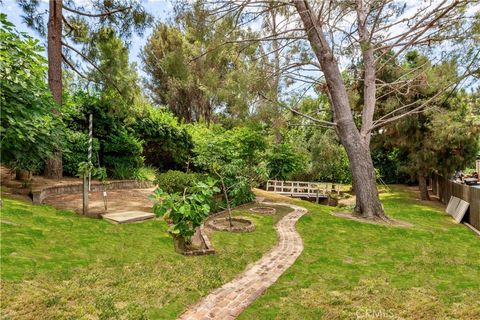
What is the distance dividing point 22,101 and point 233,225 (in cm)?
518

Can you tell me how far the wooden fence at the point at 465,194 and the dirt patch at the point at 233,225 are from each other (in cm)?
732

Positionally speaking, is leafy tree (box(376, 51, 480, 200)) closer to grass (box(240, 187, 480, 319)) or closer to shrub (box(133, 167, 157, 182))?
grass (box(240, 187, 480, 319))

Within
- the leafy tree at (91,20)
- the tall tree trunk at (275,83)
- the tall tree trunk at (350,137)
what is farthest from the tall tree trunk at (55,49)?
the tall tree trunk at (350,137)

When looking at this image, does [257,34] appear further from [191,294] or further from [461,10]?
[191,294]

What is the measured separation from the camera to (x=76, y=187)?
10.3 metres

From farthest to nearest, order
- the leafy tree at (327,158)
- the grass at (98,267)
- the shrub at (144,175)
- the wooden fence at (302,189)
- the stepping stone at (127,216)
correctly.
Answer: the leafy tree at (327,158), the wooden fence at (302,189), the shrub at (144,175), the stepping stone at (127,216), the grass at (98,267)

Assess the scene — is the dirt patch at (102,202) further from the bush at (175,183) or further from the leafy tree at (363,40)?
the leafy tree at (363,40)

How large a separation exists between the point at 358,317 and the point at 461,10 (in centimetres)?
996

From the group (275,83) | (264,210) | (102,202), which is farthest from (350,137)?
(102,202)

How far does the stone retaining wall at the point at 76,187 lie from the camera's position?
7778 mm

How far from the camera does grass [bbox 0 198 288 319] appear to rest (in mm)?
3455

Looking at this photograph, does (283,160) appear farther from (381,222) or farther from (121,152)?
(121,152)

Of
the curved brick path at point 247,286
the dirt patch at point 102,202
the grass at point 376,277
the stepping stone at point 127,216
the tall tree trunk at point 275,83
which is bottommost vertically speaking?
the grass at point 376,277

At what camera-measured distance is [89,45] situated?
11484 millimetres
